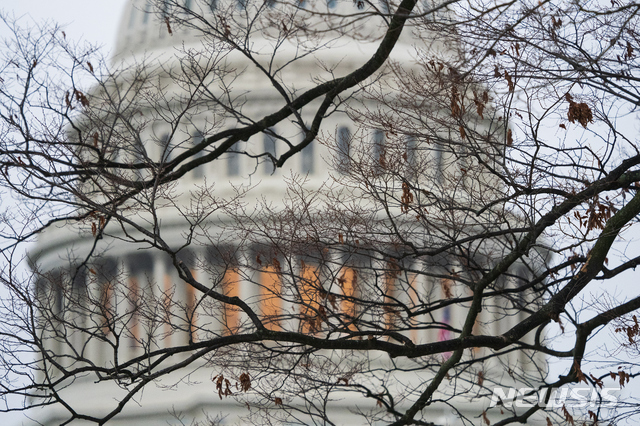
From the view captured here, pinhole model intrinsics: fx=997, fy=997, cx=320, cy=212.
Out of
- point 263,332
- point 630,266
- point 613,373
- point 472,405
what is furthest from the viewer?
point 472,405

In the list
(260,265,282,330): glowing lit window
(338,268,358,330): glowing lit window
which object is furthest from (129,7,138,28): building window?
(338,268,358,330): glowing lit window

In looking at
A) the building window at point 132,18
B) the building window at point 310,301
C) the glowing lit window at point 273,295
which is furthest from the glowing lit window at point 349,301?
the building window at point 132,18

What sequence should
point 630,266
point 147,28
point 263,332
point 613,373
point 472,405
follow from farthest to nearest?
point 147,28, point 472,405, point 613,373, point 630,266, point 263,332

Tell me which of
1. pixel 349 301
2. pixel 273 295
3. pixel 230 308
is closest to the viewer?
pixel 349 301

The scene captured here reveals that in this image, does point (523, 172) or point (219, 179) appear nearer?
point (523, 172)

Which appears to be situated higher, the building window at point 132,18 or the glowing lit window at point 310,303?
the building window at point 132,18

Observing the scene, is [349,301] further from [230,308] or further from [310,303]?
[230,308]

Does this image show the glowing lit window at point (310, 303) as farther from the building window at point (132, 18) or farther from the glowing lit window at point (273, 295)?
the building window at point (132, 18)

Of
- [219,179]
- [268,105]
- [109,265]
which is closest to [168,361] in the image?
[109,265]

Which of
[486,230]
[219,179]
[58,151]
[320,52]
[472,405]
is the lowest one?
[486,230]

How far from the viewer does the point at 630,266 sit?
11211 mm

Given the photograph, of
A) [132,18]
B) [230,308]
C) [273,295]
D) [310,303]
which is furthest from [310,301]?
[132,18]

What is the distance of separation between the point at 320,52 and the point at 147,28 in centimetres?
769

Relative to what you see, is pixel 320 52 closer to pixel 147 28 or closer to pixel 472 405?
pixel 147 28
